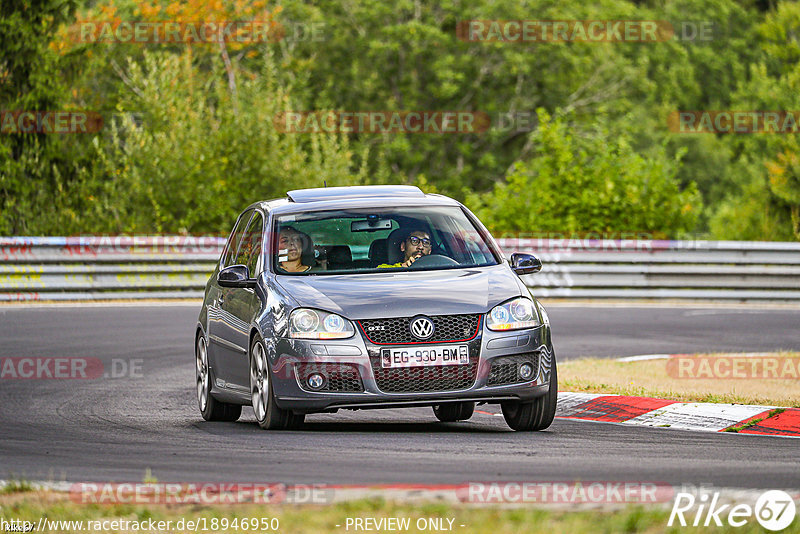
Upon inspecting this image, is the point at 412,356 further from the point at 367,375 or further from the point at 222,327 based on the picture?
the point at 222,327

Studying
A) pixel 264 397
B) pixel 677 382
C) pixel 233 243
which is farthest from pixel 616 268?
pixel 264 397

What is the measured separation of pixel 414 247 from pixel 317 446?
2.14 m

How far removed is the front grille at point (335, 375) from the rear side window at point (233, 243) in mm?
2409

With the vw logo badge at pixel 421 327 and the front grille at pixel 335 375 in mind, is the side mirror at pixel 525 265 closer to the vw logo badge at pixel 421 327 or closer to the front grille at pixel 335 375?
the vw logo badge at pixel 421 327

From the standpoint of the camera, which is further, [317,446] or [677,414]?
[677,414]

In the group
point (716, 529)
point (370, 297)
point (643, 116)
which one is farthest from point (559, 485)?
point (643, 116)

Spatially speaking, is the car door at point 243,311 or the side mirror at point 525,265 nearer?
A: the car door at point 243,311

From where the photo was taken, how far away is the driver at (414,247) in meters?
10.4

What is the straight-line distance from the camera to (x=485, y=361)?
30.6ft

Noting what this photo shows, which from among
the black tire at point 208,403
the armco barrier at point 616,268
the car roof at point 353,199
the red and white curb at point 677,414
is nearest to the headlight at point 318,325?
the car roof at point 353,199

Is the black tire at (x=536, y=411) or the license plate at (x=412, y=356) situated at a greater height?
the license plate at (x=412, y=356)

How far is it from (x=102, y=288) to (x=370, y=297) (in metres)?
15.0

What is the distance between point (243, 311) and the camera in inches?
407

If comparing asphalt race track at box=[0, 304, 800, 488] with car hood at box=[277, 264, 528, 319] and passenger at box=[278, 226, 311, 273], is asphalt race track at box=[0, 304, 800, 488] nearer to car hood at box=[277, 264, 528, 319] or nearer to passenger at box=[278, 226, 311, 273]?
car hood at box=[277, 264, 528, 319]
